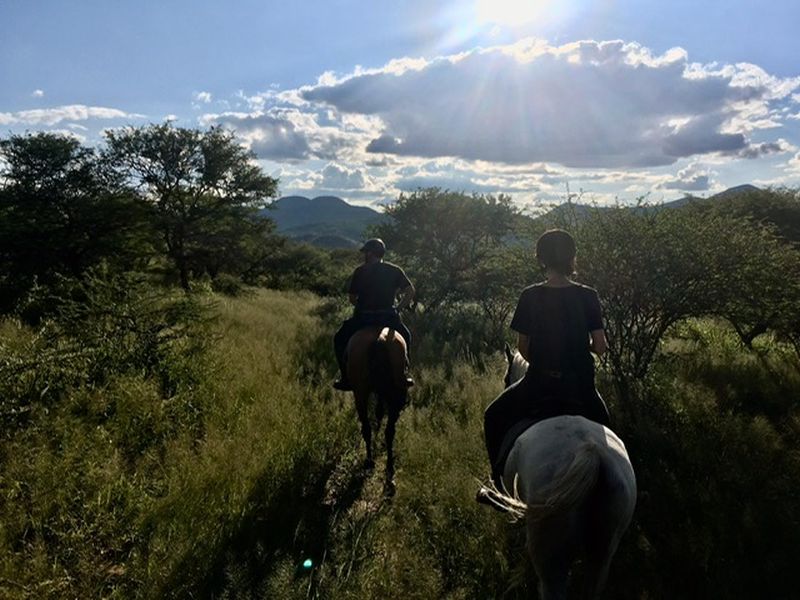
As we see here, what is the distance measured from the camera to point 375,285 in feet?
21.0

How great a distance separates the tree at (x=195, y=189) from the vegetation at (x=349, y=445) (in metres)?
12.3

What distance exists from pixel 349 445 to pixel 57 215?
18.3 m

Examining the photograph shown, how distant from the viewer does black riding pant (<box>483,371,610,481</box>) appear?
10.8 ft

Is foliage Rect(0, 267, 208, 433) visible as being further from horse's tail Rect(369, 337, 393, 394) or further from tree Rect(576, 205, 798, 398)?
tree Rect(576, 205, 798, 398)

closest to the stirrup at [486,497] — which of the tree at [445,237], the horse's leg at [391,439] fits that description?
the horse's leg at [391,439]

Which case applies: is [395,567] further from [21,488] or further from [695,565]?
[21,488]

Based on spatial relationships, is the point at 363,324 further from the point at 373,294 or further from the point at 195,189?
the point at 195,189

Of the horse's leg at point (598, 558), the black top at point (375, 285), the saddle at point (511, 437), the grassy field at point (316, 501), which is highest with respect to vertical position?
the black top at point (375, 285)

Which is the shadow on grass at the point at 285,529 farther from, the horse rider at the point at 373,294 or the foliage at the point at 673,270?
the foliage at the point at 673,270

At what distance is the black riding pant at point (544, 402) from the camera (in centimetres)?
328

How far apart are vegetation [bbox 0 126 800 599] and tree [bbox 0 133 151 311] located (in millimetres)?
5406

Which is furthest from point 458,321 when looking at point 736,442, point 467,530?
point 467,530

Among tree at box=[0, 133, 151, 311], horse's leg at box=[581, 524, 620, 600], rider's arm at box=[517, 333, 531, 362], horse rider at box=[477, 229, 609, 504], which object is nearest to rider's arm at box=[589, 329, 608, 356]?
horse rider at box=[477, 229, 609, 504]

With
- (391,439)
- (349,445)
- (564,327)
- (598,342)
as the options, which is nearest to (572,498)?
(564,327)
